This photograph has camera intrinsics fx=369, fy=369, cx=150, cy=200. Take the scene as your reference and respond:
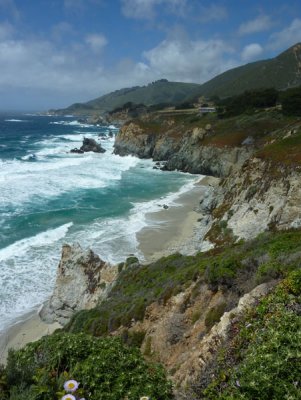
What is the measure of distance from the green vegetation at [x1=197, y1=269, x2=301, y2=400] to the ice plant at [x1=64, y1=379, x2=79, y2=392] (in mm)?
1794

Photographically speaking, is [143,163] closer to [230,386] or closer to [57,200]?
[57,200]

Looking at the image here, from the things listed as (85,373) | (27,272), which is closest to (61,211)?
(27,272)

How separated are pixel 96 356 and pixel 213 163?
5353 cm

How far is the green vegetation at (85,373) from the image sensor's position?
511 cm

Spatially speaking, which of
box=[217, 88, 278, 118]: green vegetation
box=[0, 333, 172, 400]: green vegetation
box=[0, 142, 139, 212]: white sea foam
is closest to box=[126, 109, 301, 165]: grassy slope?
box=[217, 88, 278, 118]: green vegetation

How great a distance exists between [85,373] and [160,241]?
75.2 feet

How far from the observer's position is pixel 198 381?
5.79m

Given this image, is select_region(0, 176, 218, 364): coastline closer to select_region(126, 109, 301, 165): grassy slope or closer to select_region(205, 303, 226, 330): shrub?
select_region(205, 303, 226, 330): shrub

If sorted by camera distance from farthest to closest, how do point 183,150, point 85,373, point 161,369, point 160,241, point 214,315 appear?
point 183,150 < point 160,241 < point 214,315 < point 161,369 < point 85,373

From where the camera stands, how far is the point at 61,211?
35.7 metres

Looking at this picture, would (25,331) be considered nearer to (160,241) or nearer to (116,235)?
(116,235)

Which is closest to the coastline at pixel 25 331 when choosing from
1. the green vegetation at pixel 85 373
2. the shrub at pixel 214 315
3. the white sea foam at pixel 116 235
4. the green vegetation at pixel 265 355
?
the white sea foam at pixel 116 235

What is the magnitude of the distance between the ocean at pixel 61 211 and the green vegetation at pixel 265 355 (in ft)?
50.1

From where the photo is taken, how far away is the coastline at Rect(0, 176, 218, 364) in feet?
56.8
